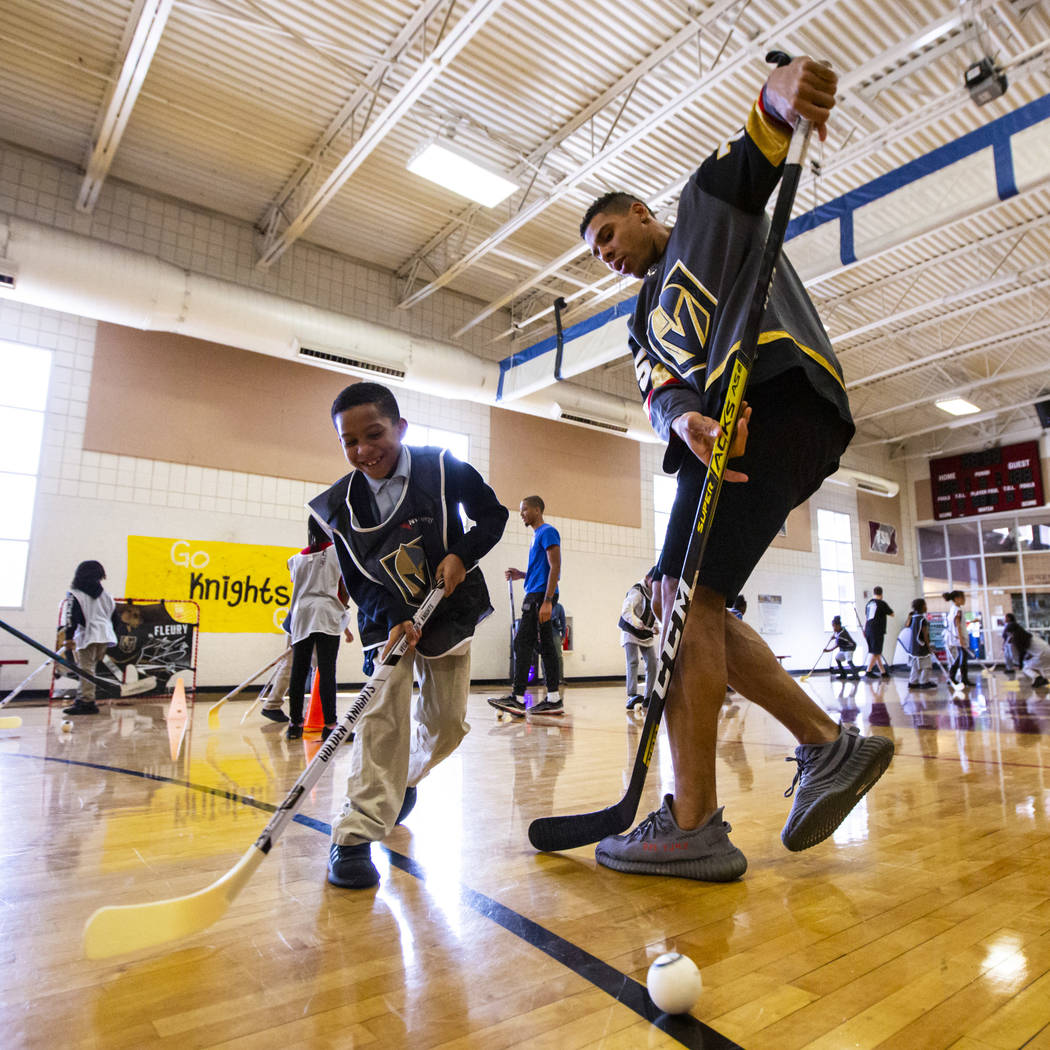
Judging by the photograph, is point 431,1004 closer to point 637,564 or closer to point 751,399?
point 751,399

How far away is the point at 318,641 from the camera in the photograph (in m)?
4.66

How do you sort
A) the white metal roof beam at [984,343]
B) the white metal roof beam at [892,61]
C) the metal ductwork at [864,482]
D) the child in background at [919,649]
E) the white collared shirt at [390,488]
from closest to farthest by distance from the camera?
the white collared shirt at [390,488] → the white metal roof beam at [892,61] → the child in background at [919,649] → the white metal roof beam at [984,343] → the metal ductwork at [864,482]

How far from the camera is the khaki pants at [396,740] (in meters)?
1.73

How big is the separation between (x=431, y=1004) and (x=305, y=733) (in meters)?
3.67

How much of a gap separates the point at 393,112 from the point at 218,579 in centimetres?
575

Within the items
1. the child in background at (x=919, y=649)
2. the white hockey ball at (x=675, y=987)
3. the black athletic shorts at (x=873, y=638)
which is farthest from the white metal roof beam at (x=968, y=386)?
the white hockey ball at (x=675, y=987)

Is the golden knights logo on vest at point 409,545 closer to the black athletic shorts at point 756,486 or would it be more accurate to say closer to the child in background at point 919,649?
the black athletic shorts at point 756,486

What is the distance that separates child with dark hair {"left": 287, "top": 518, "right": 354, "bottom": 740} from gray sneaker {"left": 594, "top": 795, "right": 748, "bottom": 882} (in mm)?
3147

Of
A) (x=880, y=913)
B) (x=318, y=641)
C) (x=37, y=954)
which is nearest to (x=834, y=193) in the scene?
(x=318, y=641)

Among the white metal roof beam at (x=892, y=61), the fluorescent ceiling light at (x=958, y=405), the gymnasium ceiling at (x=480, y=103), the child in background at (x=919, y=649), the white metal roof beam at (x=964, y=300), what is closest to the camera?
the white metal roof beam at (x=892, y=61)

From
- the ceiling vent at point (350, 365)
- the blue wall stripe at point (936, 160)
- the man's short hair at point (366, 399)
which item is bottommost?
the man's short hair at point (366, 399)

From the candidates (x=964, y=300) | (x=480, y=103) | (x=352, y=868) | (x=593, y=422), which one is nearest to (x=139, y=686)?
(x=480, y=103)

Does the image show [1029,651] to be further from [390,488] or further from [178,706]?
[390,488]

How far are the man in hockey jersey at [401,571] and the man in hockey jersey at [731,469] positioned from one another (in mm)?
556
